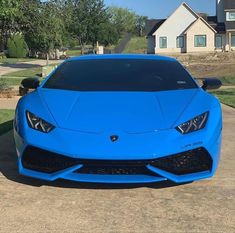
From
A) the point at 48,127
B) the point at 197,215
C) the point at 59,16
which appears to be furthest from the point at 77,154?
the point at 59,16

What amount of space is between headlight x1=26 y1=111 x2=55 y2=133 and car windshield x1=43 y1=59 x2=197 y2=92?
77cm

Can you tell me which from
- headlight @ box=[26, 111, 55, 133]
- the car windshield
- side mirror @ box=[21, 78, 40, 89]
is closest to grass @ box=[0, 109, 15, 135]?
side mirror @ box=[21, 78, 40, 89]

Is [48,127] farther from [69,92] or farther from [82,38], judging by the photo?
[82,38]

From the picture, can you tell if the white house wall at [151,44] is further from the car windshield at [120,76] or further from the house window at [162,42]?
the car windshield at [120,76]

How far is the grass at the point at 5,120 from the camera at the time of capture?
845cm

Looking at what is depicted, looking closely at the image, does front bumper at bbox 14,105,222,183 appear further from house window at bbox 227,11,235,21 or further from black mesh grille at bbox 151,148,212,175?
house window at bbox 227,11,235,21

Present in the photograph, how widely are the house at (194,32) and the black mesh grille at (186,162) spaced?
60.9m

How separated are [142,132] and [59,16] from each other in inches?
724

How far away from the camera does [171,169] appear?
4766 mm

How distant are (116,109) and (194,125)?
761 mm

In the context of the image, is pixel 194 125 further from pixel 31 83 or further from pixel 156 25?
pixel 156 25

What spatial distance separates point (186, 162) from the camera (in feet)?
15.8

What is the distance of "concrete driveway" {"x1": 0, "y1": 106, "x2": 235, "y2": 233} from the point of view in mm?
4145

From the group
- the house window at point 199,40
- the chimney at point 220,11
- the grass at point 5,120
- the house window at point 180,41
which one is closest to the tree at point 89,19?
the house window at point 180,41
